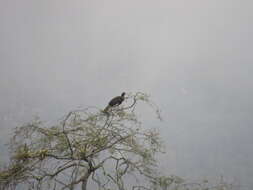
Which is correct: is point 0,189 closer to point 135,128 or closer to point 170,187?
point 135,128

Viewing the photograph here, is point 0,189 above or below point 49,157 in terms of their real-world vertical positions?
below

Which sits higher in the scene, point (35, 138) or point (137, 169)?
point (35, 138)

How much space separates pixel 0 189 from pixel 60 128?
159cm

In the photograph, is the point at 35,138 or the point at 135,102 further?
the point at 135,102

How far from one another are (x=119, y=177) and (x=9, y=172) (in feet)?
7.06

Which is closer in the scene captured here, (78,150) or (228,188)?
(78,150)

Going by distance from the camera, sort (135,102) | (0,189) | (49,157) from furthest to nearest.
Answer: (135,102)
(49,157)
(0,189)

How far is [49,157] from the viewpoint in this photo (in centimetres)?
646

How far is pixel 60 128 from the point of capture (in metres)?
6.59

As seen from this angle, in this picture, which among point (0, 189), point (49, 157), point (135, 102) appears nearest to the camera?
point (0, 189)

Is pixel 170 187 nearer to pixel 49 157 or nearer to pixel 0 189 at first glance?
pixel 49 157

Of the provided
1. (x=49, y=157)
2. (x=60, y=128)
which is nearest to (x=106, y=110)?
(x=60, y=128)

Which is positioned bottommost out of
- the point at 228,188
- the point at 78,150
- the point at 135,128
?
the point at 228,188

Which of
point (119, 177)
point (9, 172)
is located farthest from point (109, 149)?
point (9, 172)
